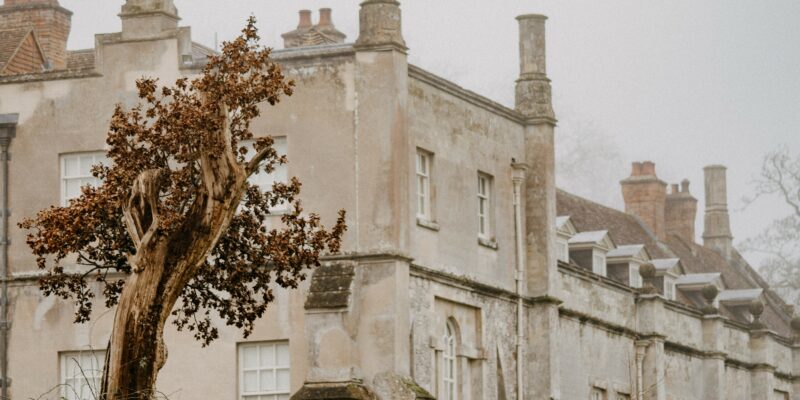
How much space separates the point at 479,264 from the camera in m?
42.3

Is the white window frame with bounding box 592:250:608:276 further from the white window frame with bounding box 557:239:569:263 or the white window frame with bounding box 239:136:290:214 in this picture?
the white window frame with bounding box 239:136:290:214

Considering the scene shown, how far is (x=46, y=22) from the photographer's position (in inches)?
1944

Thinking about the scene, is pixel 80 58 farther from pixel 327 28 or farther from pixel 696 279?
pixel 696 279

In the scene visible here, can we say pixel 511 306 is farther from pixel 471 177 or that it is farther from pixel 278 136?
pixel 278 136

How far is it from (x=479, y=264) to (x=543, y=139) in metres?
3.92

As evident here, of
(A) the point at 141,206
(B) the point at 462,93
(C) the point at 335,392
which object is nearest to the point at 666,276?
(B) the point at 462,93

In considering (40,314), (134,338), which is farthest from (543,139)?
(134,338)

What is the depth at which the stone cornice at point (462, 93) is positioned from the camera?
131 feet

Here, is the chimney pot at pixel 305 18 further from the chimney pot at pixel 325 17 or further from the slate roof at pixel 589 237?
the slate roof at pixel 589 237

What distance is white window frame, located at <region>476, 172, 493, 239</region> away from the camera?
141 feet

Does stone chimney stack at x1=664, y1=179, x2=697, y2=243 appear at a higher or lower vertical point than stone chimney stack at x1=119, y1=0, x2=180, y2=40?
higher

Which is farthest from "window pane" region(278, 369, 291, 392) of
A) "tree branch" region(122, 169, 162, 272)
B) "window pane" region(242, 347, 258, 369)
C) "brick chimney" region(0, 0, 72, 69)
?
"brick chimney" region(0, 0, 72, 69)

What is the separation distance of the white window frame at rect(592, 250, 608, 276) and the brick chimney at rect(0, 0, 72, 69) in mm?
13696

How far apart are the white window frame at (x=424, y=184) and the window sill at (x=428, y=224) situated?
0.33 ft
